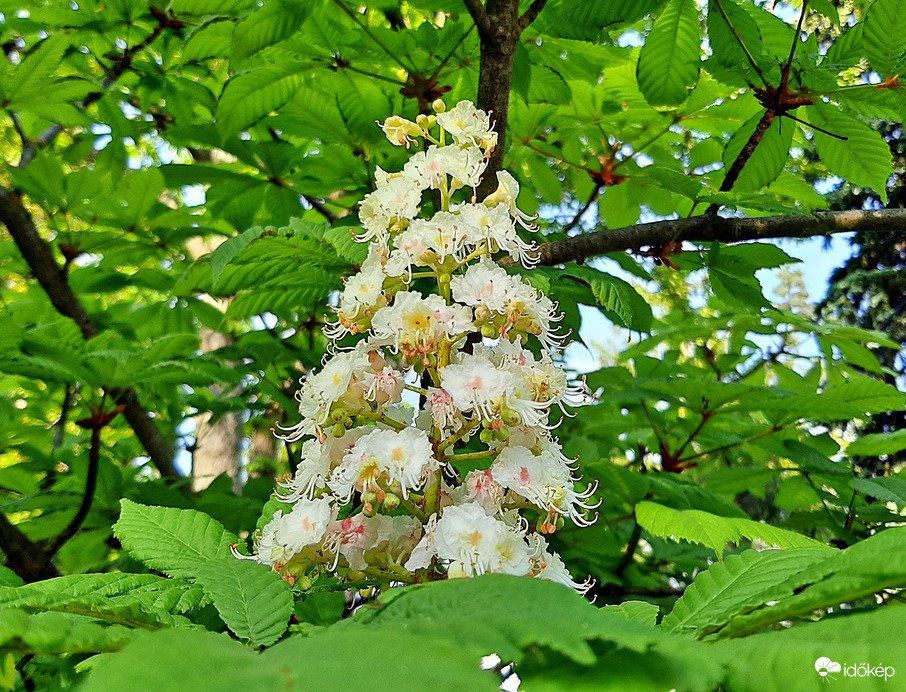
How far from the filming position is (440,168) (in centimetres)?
110

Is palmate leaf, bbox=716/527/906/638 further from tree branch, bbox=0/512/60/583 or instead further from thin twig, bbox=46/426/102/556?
tree branch, bbox=0/512/60/583

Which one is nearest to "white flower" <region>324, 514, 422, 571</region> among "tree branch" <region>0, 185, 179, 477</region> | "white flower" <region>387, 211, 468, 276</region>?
"white flower" <region>387, 211, 468, 276</region>

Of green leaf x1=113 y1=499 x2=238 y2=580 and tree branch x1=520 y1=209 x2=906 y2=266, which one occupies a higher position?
tree branch x1=520 y1=209 x2=906 y2=266

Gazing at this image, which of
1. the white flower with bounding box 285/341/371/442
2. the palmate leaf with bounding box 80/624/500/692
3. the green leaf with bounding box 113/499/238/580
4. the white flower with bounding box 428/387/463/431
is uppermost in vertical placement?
the white flower with bounding box 285/341/371/442

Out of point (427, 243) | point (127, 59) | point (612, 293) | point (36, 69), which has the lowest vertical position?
point (427, 243)

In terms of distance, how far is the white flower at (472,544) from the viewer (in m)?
0.85

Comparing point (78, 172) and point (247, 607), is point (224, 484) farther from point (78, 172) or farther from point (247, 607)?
point (247, 607)

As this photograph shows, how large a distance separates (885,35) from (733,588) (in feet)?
4.27

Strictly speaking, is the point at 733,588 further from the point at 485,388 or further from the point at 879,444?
the point at 879,444

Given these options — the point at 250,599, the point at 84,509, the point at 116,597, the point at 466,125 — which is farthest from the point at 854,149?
the point at 84,509

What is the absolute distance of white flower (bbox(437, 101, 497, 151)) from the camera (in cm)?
112

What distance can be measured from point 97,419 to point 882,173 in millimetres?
2322

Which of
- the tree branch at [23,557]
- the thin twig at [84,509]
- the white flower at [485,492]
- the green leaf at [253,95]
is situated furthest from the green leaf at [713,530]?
the tree branch at [23,557]

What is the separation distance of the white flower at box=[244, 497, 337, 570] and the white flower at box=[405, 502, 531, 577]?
0.15 metres
